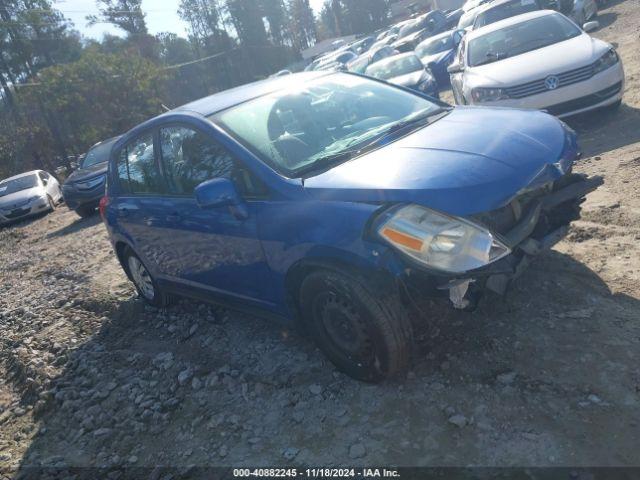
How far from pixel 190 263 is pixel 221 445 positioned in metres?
1.63

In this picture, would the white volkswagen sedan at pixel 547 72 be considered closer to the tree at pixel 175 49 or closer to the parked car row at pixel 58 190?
the parked car row at pixel 58 190

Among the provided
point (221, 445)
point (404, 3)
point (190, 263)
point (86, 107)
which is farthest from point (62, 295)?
point (404, 3)

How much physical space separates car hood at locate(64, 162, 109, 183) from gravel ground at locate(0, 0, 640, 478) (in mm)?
7619

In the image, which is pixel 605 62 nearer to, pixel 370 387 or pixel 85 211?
pixel 370 387

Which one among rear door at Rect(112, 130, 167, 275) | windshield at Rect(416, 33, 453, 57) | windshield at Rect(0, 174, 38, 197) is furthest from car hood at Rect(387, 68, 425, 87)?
windshield at Rect(0, 174, 38, 197)

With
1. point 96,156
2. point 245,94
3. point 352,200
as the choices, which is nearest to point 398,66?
point 96,156

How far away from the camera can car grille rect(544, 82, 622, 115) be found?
684 centimetres

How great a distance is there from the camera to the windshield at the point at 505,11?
11.7m

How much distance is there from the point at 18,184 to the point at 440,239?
1776 cm

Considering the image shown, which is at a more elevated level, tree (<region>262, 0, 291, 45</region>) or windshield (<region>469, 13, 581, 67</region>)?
tree (<region>262, 0, 291, 45</region>)

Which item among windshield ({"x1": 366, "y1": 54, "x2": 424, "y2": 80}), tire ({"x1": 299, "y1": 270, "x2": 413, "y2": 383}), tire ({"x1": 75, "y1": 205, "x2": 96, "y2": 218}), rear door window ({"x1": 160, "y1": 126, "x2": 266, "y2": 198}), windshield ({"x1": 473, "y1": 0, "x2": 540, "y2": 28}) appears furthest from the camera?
windshield ({"x1": 366, "y1": 54, "x2": 424, "y2": 80})

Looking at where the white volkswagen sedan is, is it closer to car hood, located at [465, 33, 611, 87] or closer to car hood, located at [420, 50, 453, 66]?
car hood, located at [465, 33, 611, 87]

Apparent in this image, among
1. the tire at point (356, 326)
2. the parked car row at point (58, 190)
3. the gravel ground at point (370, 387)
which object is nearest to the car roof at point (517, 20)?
the gravel ground at point (370, 387)

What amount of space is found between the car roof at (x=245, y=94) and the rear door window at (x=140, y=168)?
1.57 feet
